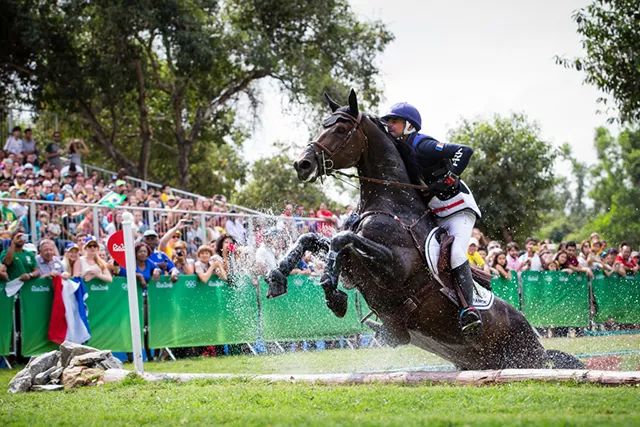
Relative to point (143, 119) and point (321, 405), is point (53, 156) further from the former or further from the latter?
point (321, 405)

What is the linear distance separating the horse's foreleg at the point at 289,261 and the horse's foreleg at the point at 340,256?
0.54 meters

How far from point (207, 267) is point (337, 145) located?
9.01 metres

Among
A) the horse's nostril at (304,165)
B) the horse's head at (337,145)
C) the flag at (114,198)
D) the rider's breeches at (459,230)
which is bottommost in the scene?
the rider's breeches at (459,230)

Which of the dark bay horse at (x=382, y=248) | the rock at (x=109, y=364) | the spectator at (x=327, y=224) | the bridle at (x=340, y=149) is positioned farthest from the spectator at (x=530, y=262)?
the rock at (x=109, y=364)

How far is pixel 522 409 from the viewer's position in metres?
8.09

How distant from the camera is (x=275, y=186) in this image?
70.5m

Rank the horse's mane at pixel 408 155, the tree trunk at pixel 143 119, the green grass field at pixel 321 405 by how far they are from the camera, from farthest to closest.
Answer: the tree trunk at pixel 143 119 → the horse's mane at pixel 408 155 → the green grass field at pixel 321 405

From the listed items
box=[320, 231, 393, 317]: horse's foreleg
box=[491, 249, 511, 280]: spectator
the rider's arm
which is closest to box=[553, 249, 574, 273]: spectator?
box=[491, 249, 511, 280]: spectator

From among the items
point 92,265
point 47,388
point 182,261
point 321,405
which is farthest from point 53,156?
point 321,405

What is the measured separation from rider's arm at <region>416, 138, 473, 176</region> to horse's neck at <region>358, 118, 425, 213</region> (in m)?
0.40

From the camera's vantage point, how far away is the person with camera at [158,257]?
1833 centimetres

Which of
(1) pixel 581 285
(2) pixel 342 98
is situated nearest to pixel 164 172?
(2) pixel 342 98

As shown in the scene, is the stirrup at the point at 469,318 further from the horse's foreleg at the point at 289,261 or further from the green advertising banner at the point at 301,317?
the green advertising banner at the point at 301,317

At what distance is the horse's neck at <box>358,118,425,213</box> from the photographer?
1089 cm
